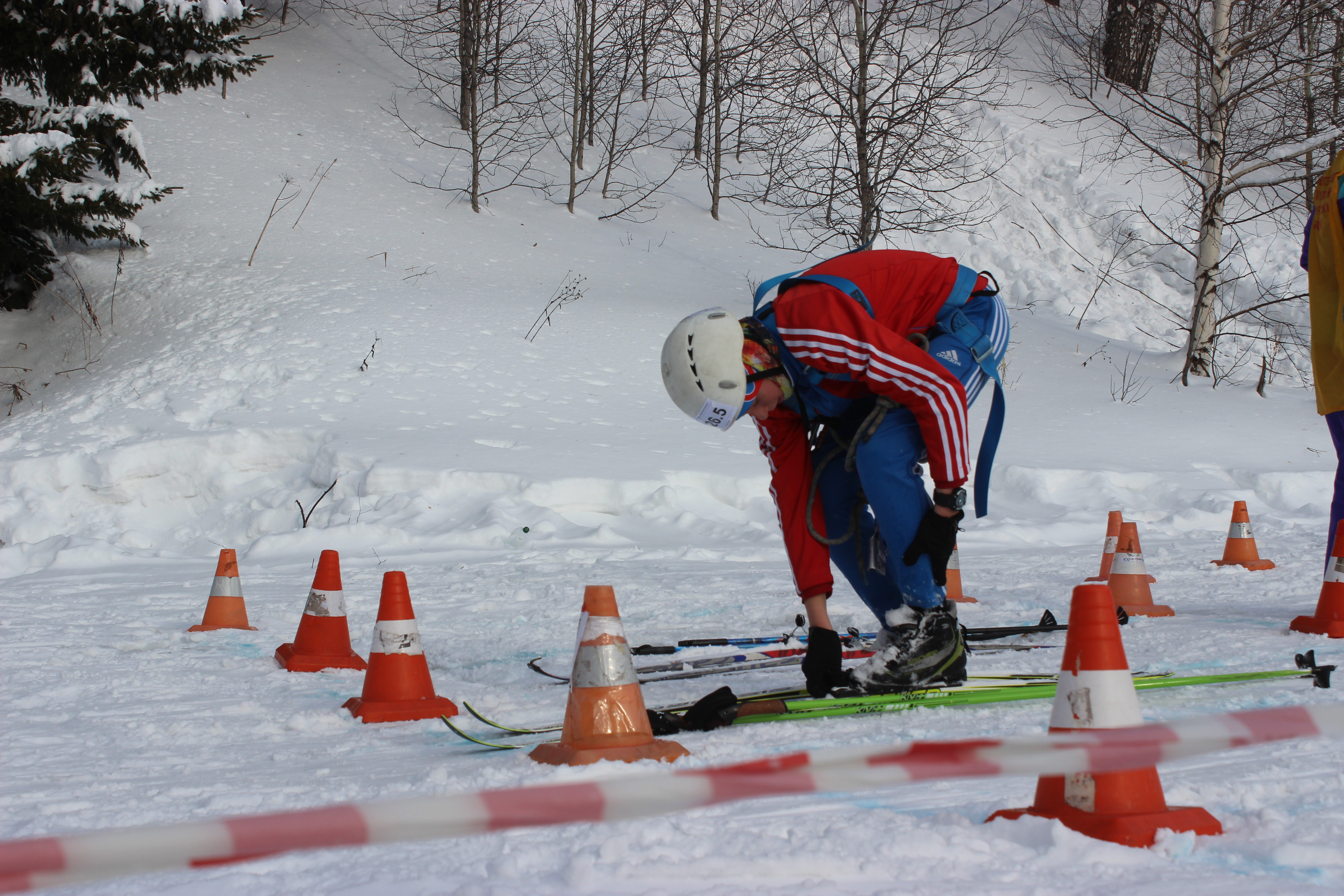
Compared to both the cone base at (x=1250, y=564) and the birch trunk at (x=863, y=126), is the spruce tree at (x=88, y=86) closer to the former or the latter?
the birch trunk at (x=863, y=126)

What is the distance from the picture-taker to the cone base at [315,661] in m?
3.96

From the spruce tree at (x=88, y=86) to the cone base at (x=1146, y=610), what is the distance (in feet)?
37.5

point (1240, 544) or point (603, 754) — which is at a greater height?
point (1240, 544)

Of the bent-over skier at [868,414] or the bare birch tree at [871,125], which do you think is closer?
the bent-over skier at [868,414]

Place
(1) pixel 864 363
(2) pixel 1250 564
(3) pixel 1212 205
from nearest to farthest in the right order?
(1) pixel 864 363 → (2) pixel 1250 564 → (3) pixel 1212 205

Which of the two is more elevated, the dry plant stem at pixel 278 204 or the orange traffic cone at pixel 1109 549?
the dry plant stem at pixel 278 204

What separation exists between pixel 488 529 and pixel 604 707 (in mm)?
4863

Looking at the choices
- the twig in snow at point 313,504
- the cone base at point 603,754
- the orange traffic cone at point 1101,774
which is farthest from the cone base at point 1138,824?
the twig in snow at point 313,504

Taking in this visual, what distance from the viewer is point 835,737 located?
2652 mm

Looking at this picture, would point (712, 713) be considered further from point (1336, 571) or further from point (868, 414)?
point (1336, 571)

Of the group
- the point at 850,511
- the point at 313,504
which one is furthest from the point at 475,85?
the point at 850,511

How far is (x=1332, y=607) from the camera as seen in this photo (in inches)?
153

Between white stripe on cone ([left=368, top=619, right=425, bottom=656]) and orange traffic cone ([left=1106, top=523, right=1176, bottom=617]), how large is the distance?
304 cm

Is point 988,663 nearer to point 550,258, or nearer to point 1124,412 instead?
point 1124,412
